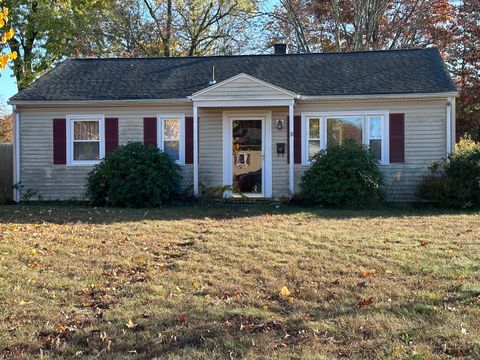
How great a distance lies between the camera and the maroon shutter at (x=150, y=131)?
14.2 metres

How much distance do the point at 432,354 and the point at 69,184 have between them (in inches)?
496

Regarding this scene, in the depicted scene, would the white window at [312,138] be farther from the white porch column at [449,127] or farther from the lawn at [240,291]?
the lawn at [240,291]

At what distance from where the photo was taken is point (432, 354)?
11.8ft

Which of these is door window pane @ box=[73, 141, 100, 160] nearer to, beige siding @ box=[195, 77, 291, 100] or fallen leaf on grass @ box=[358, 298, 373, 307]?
beige siding @ box=[195, 77, 291, 100]

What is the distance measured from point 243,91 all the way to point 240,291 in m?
8.70

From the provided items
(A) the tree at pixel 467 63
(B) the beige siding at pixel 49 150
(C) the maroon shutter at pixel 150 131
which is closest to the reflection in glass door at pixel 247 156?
(C) the maroon shutter at pixel 150 131

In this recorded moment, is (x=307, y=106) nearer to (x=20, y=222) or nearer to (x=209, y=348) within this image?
(x=20, y=222)

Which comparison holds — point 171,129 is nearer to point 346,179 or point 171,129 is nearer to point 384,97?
point 346,179

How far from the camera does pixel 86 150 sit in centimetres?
1447

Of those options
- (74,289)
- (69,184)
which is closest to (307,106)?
(69,184)

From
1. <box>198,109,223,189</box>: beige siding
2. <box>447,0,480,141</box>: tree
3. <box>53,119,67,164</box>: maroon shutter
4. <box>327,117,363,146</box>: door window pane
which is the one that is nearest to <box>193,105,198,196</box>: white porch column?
<box>198,109,223,189</box>: beige siding

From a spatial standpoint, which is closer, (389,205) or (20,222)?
(20,222)

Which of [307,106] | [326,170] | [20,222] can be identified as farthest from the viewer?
[307,106]

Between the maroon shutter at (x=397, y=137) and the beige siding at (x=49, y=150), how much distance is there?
697 centimetres
